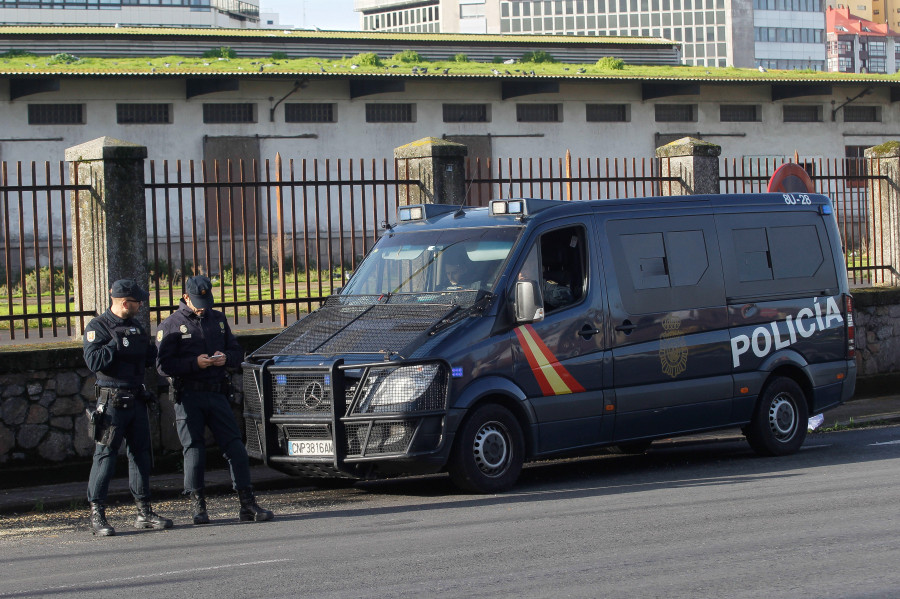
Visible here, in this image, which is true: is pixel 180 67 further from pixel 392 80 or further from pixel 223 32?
pixel 223 32

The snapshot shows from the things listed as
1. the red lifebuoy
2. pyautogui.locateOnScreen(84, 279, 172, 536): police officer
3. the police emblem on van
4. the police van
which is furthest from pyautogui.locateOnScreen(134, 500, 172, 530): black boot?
the red lifebuoy

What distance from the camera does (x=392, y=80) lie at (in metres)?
33.6

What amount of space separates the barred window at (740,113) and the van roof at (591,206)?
2735 centimetres

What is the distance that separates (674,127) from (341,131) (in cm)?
1093

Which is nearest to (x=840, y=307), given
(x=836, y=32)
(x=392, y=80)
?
(x=392, y=80)

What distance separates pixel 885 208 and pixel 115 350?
40.1 ft

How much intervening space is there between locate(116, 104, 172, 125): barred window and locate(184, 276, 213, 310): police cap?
24419 mm

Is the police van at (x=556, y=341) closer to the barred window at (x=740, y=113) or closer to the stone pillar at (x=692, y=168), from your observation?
the stone pillar at (x=692, y=168)

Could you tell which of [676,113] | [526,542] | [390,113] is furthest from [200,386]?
[676,113]

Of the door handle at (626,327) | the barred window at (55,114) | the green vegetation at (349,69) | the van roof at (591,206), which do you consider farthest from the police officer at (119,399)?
the barred window at (55,114)

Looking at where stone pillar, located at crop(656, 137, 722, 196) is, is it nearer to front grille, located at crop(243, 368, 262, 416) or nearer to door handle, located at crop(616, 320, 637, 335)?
door handle, located at crop(616, 320, 637, 335)

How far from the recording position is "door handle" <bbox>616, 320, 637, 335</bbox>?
10.0 m

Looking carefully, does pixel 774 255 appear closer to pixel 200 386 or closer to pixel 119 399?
pixel 200 386

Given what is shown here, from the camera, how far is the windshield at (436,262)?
9688 millimetres
